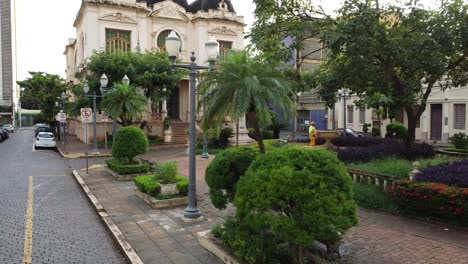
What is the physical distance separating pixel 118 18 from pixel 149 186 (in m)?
26.0

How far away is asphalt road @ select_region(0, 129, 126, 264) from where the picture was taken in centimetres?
725

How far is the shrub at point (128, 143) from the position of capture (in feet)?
50.8

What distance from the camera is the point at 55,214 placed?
33.5ft

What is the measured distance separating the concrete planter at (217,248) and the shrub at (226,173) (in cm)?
59

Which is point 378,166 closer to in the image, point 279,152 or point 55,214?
point 279,152

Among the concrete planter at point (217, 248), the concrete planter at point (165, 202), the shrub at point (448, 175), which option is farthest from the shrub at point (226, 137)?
the concrete planter at point (217, 248)

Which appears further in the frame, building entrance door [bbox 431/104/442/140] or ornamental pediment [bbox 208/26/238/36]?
ornamental pediment [bbox 208/26/238/36]

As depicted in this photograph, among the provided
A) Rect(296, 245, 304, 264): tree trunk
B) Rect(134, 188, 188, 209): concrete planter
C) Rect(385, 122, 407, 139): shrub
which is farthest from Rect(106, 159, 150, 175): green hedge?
Rect(385, 122, 407, 139): shrub

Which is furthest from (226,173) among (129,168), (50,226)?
(129,168)

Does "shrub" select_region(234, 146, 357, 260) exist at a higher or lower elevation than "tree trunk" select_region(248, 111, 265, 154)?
lower

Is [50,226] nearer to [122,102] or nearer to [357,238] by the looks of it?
[357,238]

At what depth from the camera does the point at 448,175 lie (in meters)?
8.74

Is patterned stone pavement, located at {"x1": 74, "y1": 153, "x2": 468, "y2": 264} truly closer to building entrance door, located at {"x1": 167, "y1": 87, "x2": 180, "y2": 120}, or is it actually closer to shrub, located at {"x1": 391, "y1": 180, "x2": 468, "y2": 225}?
shrub, located at {"x1": 391, "y1": 180, "x2": 468, "y2": 225}

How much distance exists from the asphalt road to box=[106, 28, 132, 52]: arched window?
66.4 feet
